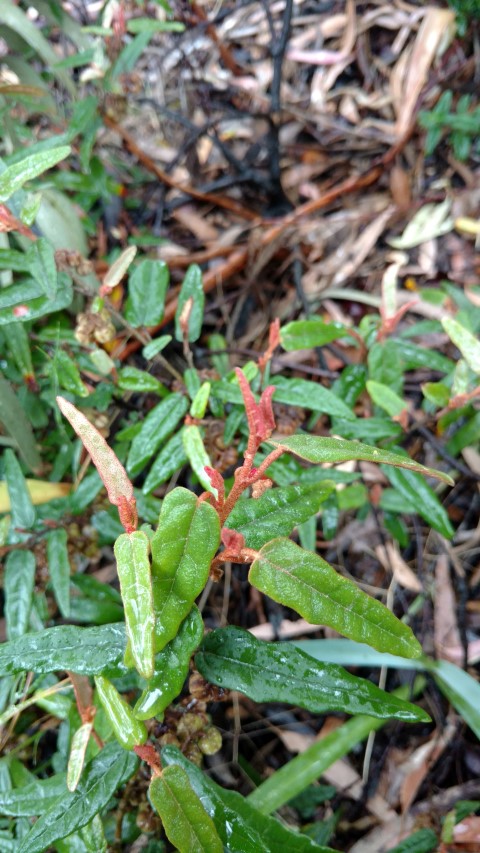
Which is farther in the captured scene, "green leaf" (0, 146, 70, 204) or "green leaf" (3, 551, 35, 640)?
"green leaf" (3, 551, 35, 640)

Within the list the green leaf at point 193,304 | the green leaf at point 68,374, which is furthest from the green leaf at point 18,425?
the green leaf at point 193,304

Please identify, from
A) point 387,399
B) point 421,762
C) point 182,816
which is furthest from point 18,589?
point 421,762

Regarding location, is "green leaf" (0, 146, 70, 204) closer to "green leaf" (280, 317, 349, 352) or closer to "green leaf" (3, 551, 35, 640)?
"green leaf" (280, 317, 349, 352)

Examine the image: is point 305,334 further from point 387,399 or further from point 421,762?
point 421,762

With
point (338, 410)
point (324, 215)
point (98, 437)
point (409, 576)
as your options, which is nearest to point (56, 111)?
point (324, 215)

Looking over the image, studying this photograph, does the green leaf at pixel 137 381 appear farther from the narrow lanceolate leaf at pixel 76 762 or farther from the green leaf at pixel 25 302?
the narrow lanceolate leaf at pixel 76 762

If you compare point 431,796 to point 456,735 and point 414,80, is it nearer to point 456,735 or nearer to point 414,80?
point 456,735

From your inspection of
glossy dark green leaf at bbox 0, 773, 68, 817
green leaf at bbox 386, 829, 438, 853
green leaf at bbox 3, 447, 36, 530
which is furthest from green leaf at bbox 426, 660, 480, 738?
green leaf at bbox 3, 447, 36, 530
